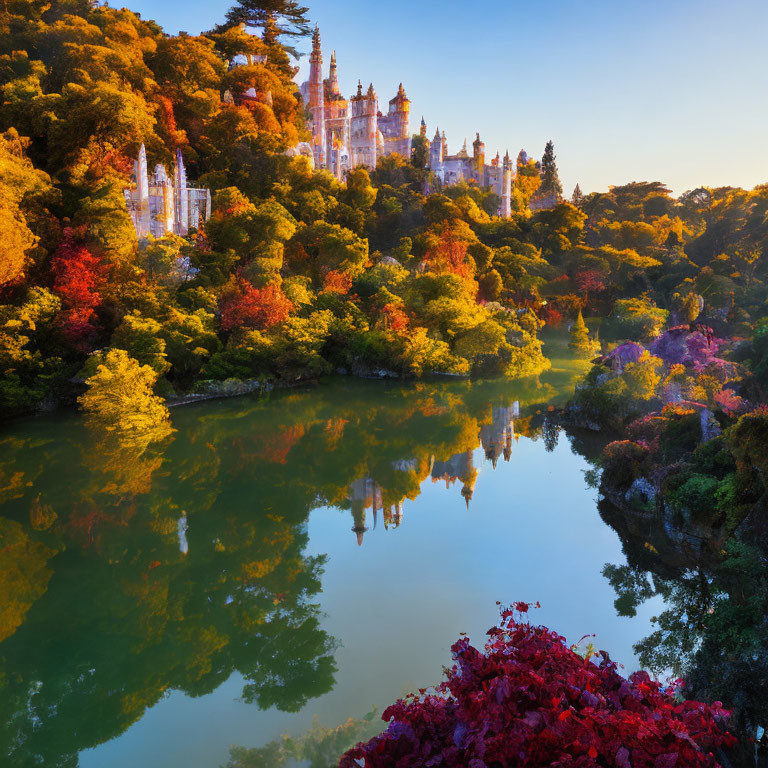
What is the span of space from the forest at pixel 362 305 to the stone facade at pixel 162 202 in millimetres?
469

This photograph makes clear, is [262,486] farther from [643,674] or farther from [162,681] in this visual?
[643,674]

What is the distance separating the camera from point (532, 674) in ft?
12.2

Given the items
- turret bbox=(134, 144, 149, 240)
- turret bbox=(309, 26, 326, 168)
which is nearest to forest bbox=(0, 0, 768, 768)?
turret bbox=(134, 144, 149, 240)

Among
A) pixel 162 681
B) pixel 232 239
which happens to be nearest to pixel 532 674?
pixel 162 681

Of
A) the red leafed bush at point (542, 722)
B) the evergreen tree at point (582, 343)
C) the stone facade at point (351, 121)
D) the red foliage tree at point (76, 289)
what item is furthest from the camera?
the stone facade at point (351, 121)

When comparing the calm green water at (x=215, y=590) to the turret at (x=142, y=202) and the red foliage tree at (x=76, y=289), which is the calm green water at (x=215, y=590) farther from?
the turret at (x=142, y=202)

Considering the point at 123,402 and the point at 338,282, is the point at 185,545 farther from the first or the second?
the point at 338,282

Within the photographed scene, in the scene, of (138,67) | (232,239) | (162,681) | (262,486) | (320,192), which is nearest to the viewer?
(162,681)

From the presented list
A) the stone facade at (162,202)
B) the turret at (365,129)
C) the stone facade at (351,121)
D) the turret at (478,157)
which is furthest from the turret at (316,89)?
the stone facade at (162,202)

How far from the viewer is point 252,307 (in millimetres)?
20453

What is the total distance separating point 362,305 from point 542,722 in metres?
21.4

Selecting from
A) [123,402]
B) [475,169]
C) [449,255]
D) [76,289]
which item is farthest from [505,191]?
[123,402]

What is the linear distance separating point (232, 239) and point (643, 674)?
68.4 feet

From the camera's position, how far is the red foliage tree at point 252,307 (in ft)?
66.8
